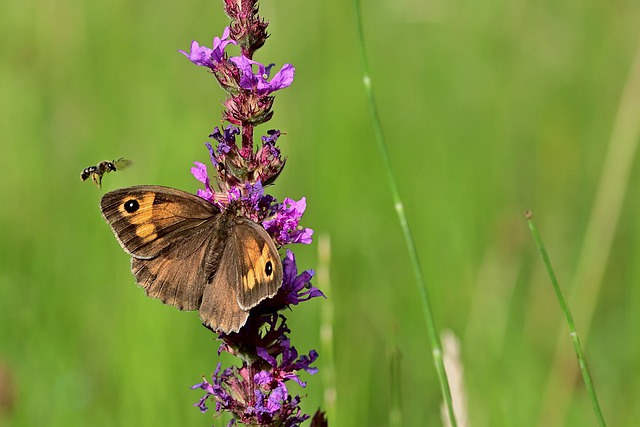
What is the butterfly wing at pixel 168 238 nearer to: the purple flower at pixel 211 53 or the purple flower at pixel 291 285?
the purple flower at pixel 291 285

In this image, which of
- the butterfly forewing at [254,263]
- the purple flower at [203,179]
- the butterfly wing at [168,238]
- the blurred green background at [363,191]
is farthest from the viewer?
the blurred green background at [363,191]

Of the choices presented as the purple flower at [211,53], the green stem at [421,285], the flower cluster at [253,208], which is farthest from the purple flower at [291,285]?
the purple flower at [211,53]

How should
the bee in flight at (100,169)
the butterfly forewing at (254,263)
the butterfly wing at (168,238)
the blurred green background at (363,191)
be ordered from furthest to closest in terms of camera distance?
the blurred green background at (363,191)
the bee in flight at (100,169)
the butterfly wing at (168,238)
the butterfly forewing at (254,263)

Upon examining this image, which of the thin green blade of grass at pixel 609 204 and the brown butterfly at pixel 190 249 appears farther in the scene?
the thin green blade of grass at pixel 609 204

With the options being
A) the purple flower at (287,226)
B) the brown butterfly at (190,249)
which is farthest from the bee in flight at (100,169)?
the purple flower at (287,226)

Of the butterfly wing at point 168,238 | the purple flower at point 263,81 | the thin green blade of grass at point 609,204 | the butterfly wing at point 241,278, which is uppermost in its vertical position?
the thin green blade of grass at point 609,204

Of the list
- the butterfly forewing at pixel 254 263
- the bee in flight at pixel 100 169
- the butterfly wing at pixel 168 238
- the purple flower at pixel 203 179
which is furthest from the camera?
the bee in flight at pixel 100 169

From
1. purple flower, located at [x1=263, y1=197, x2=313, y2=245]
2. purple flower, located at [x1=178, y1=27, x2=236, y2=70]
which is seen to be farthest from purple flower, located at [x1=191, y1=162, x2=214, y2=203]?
purple flower, located at [x1=178, y1=27, x2=236, y2=70]

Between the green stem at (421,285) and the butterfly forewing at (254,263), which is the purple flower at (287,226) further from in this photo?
the green stem at (421,285)

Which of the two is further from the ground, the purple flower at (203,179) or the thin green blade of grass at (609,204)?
the thin green blade of grass at (609,204)
